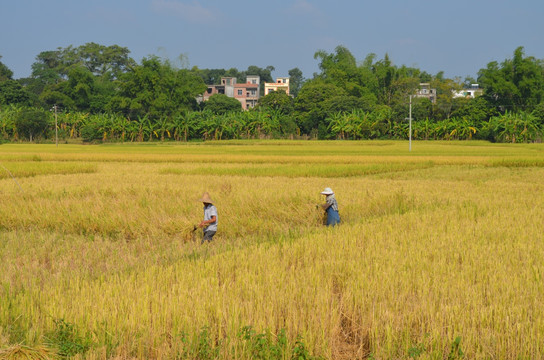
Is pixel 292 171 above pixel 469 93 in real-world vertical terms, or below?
below

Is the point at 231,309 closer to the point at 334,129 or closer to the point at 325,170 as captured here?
the point at 325,170

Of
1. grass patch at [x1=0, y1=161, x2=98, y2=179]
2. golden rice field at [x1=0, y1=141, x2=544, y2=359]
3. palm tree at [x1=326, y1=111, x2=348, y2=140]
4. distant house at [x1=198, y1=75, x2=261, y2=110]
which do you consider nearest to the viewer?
golden rice field at [x1=0, y1=141, x2=544, y2=359]

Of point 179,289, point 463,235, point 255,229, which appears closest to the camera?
point 179,289

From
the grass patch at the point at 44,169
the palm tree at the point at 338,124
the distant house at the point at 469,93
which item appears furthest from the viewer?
the distant house at the point at 469,93

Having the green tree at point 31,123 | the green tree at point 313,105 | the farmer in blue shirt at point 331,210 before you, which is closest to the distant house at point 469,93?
the green tree at point 313,105

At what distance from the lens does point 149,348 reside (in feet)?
13.3

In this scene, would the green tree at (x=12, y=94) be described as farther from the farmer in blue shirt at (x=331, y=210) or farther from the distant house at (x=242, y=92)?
the farmer in blue shirt at (x=331, y=210)

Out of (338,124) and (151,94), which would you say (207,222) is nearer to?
(338,124)

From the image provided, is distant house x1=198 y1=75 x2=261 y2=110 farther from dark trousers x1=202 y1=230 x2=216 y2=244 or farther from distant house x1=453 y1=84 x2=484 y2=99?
dark trousers x1=202 y1=230 x2=216 y2=244

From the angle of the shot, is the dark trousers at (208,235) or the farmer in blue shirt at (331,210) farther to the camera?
the farmer in blue shirt at (331,210)

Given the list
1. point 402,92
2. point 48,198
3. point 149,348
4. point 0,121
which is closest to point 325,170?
point 48,198

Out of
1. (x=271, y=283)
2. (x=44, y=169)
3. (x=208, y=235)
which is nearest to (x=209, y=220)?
(x=208, y=235)

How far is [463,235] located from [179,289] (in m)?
4.59

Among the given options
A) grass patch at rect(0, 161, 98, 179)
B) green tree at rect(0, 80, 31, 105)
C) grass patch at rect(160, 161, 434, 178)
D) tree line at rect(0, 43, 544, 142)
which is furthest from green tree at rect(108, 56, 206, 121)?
grass patch at rect(160, 161, 434, 178)
